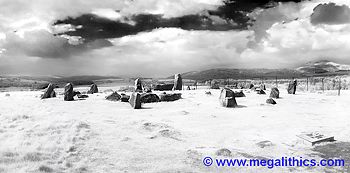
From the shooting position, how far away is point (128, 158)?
6.91 m

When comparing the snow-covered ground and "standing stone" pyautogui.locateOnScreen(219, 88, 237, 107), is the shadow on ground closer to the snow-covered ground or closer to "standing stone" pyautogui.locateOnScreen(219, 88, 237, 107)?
the snow-covered ground

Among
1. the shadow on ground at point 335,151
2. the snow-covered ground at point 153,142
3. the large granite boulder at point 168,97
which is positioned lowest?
the shadow on ground at point 335,151

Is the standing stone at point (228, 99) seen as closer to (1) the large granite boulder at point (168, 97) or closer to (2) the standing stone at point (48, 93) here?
(1) the large granite boulder at point (168, 97)

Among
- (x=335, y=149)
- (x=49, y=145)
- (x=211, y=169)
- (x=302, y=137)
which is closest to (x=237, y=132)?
(x=302, y=137)

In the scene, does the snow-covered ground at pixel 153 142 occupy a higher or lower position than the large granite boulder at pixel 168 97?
lower

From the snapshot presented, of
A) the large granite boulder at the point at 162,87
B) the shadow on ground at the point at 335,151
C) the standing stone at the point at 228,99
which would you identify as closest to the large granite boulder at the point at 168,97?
the standing stone at the point at 228,99

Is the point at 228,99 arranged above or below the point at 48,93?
below

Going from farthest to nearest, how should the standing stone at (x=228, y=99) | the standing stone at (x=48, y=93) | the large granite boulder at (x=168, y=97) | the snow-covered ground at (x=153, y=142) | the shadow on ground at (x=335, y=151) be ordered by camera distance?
the standing stone at (x=48, y=93) < the large granite boulder at (x=168, y=97) < the standing stone at (x=228, y=99) < the shadow on ground at (x=335, y=151) < the snow-covered ground at (x=153, y=142)

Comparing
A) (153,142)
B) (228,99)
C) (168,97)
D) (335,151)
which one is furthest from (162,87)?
(335,151)

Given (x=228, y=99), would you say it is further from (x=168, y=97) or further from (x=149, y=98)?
(x=149, y=98)

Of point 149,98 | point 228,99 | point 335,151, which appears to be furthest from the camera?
point 149,98

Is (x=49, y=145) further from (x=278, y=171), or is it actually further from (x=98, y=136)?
(x=278, y=171)

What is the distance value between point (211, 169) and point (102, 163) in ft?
8.77

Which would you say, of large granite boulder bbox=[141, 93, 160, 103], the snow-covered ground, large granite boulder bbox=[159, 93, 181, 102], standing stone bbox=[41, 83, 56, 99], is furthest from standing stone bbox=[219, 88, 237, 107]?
standing stone bbox=[41, 83, 56, 99]
